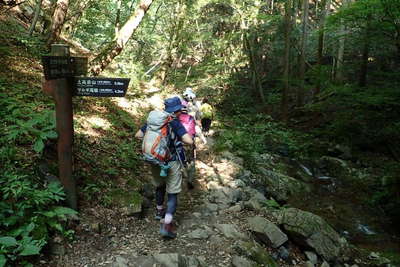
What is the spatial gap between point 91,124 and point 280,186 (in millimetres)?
5414

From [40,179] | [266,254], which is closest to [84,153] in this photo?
[40,179]

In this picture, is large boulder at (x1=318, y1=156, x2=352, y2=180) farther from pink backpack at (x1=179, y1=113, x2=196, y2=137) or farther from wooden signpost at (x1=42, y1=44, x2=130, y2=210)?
wooden signpost at (x1=42, y1=44, x2=130, y2=210)

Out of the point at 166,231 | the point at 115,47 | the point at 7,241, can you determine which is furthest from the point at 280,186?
the point at 7,241

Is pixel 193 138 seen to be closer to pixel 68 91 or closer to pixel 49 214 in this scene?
pixel 68 91

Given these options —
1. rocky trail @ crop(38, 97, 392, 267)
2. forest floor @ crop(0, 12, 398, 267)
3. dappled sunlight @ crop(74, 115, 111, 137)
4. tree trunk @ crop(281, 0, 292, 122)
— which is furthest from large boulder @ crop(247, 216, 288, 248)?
tree trunk @ crop(281, 0, 292, 122)

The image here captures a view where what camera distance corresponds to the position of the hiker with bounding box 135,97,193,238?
4.89 meters

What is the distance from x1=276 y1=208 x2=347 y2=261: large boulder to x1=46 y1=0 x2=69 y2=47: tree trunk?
8.25m

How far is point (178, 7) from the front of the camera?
20.6 meters

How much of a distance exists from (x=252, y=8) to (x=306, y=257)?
15.7 meters

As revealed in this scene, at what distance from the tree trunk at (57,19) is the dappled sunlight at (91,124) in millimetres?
3367

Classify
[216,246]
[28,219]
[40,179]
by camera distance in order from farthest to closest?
[216,246], [40,179], [28,219]

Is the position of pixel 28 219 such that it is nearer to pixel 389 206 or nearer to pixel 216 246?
pixel 216 246

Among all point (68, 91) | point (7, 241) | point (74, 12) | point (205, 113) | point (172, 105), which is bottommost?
point (7, 241)

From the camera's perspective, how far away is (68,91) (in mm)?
4727
